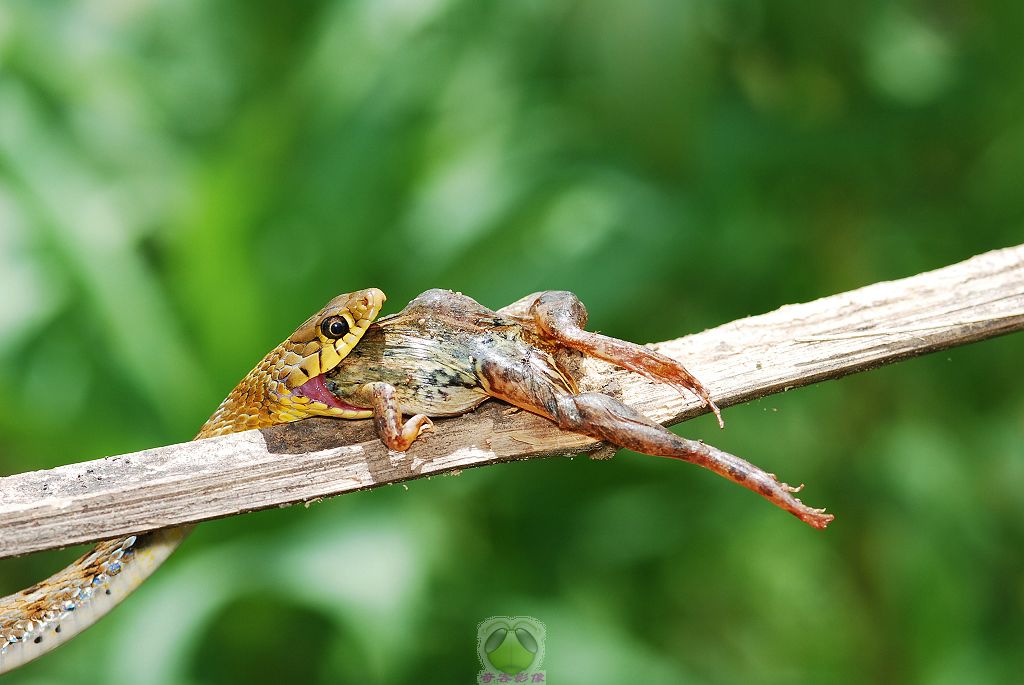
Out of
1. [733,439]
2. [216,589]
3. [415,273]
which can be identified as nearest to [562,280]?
[415,273]

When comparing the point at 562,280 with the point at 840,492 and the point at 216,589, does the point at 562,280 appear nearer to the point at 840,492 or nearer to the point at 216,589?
the point at 840,492

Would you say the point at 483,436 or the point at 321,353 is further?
the point at 321,353

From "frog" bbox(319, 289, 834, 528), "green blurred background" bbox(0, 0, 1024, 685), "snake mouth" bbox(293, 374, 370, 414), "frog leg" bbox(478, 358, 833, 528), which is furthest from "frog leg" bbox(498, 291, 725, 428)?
"green blurred background" bbox(0, 0, 1024, 685)

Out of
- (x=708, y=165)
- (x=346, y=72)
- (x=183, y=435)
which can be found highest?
(x=346, y=72)

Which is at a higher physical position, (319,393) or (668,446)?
(319,393)

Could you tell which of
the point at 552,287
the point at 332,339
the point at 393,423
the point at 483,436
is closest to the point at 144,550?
the point at 332,339

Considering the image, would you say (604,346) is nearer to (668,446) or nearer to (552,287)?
(668,446)

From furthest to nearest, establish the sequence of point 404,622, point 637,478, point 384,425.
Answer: point 637,478 → point 404,622 → point 384,425
